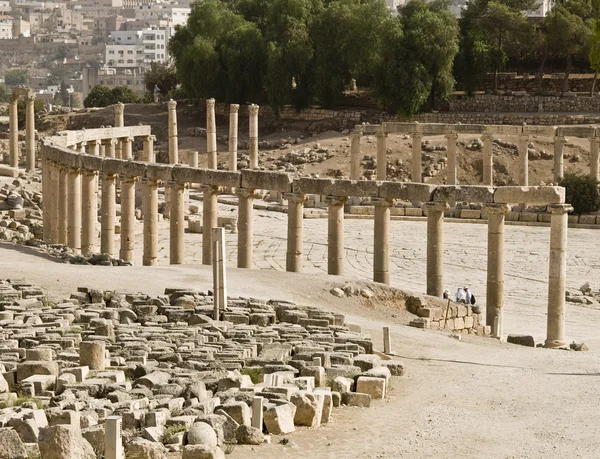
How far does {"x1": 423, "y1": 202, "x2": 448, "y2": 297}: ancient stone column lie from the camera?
3394 centimetres

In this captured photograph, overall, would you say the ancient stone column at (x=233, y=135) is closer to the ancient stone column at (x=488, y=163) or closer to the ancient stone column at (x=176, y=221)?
the ancient stone column at (x=488, y=163)

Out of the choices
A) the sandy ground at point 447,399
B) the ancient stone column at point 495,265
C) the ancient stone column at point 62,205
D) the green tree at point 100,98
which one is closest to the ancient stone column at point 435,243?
the ancient stone column at point 495,265

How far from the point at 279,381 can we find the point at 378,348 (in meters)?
5.12

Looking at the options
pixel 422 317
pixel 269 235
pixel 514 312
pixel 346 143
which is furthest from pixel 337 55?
pixel 422 317

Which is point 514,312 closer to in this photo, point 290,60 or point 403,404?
point 403,404

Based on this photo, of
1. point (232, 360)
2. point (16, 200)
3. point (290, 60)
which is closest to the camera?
point (232, 360)

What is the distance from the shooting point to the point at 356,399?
21.8 meters

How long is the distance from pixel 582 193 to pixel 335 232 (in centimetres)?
2216

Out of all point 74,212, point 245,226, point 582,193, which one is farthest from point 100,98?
point 245,226

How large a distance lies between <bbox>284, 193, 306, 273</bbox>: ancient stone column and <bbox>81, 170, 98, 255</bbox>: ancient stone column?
7.79m

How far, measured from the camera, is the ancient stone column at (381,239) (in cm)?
3494

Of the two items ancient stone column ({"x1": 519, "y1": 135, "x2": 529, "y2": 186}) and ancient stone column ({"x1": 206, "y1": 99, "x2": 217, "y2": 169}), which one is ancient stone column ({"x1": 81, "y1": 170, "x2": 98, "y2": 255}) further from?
ancient stone column ({"x1": 519, "y1": 135, "x2": 529, "y2": 186})

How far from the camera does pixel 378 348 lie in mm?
26625

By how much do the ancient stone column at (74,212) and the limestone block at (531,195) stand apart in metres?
14.8
